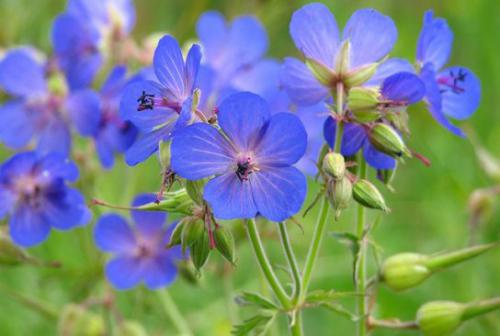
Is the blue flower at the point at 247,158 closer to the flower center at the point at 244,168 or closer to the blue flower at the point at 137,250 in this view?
the flower center at the point at 244,168

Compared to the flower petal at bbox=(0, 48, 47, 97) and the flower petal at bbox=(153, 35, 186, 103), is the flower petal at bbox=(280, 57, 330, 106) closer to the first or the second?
the flower petal at bbox=(153, 35, 186, 103)

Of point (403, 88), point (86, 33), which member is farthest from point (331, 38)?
point (86, 33)

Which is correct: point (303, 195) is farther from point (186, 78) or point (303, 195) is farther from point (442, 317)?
point (442, 317)

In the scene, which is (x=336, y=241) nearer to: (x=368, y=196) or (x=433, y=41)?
(x=433, y=41)

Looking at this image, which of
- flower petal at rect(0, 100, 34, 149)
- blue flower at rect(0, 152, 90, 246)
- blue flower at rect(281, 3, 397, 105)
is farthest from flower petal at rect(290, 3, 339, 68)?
flower petal at rect(0, 100, 34, 149)

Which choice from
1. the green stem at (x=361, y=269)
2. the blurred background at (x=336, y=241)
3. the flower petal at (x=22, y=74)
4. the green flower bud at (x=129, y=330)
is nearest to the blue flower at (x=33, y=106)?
the flower petal at (x=22, y=74)

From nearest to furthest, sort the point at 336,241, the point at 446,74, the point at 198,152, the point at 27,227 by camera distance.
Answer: the point at 198,152
the point at 446,74
the point at 27,227
the point at 336,241
